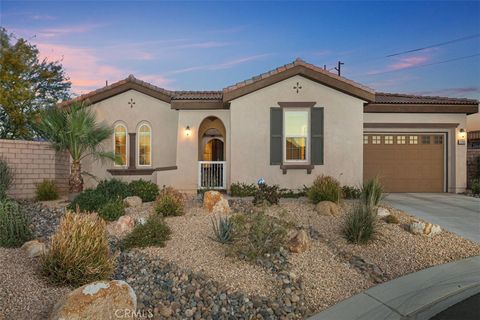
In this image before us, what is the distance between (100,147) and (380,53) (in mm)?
14686

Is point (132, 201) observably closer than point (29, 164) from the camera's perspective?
Yes

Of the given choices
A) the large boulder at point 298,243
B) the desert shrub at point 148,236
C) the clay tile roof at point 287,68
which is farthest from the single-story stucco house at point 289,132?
the large boulder at point 298,243

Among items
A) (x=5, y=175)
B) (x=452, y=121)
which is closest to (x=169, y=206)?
(x=5, y=175)

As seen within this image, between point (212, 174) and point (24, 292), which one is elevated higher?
point (212, 174)

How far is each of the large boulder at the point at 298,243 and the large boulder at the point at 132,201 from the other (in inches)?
212

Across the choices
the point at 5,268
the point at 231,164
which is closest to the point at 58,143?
the point at 231,164

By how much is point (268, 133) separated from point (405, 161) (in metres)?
6.19

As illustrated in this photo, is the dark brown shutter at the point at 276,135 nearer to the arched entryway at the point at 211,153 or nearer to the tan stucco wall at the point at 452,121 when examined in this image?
the arched entryway at the point at 211,153

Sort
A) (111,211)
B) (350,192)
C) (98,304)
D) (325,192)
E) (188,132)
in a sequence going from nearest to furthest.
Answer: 1. (98,304)
2. (111,211)
3. (325,192)
4. (350,192)
5. (188,132)

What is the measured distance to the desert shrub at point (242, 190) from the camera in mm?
11914

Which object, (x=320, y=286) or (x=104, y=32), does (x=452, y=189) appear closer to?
(x=320, y=286)

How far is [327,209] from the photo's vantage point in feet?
27.2

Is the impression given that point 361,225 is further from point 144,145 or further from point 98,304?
point 144,145

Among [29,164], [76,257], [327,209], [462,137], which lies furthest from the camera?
[462,137]
